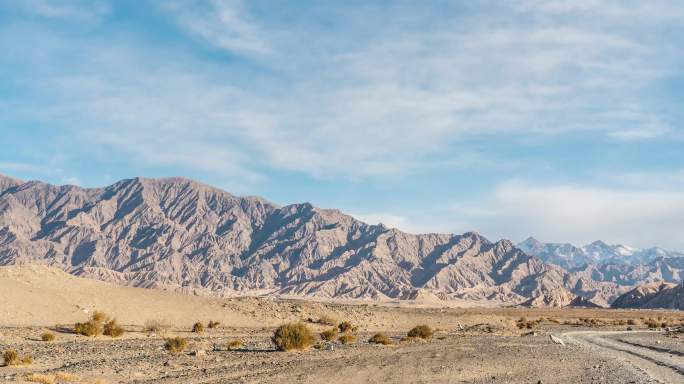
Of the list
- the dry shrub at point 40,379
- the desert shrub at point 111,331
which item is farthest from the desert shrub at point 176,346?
the desert shrub at point 111,331

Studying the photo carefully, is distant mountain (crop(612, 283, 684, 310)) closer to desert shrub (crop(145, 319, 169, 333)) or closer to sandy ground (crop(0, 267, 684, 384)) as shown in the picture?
sandy ground (crop(0, 267, 684, 384))

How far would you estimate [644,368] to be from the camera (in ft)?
82.8

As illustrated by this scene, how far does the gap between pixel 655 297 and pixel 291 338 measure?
171 m

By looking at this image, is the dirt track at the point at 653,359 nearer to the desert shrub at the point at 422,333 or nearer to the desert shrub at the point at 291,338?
the desert shrub at the point at 422,333

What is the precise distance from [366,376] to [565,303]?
7126 inches


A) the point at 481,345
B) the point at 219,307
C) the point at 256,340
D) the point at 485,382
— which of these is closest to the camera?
the point at 485,382

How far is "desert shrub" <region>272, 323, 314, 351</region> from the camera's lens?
3338 cm

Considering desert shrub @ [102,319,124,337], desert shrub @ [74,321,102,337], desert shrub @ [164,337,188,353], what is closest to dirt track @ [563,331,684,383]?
desert shrub @ [164,337,188,353]

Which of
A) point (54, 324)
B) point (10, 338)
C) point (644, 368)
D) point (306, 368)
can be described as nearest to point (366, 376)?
point (306, 368)

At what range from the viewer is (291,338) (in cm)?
3347

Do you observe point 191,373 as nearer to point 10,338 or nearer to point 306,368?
point 306,368

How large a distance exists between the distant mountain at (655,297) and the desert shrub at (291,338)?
157m

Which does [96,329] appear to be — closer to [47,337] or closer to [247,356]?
[47,337]

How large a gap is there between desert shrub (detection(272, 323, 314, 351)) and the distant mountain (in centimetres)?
15663
